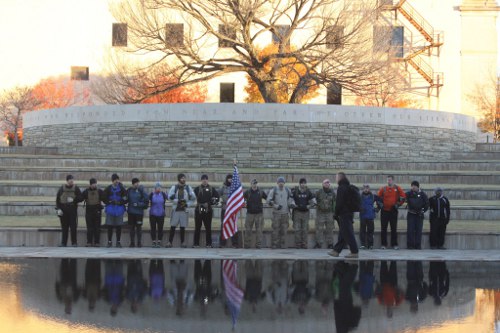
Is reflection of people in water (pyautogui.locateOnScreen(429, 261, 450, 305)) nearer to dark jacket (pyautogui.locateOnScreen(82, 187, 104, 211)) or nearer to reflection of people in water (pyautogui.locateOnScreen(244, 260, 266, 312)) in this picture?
reflection of people in water (pyautogui.locateOnScreen(244, 260, 266, 312))

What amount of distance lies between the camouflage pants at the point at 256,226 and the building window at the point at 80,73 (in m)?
41.8

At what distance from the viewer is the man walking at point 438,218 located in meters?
17.6

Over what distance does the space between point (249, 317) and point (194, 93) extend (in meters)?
41.9

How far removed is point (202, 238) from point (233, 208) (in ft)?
4.99

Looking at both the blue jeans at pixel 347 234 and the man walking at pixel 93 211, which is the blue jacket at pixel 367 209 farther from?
the man walking at pixel 93 211

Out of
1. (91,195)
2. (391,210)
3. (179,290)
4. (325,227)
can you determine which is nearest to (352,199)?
(325,227)

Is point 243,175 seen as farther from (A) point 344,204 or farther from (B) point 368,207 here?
(A) point 344,204

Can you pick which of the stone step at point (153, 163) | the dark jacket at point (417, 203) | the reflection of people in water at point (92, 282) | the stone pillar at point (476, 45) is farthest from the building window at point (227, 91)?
the reflection of people in water at point (92, 282)

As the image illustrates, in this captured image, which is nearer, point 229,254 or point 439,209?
point 229,254

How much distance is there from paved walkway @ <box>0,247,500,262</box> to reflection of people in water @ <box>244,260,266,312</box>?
1.15 metres

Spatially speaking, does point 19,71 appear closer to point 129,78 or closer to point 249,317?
point 129,78

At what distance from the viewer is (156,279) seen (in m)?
12.8

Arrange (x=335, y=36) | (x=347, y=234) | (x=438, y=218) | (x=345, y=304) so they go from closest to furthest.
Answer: (x=345, y=304) → (x=347, y=234) → (x=438, y=218) → (x=335, y=36)

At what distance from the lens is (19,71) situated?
58531 mm
